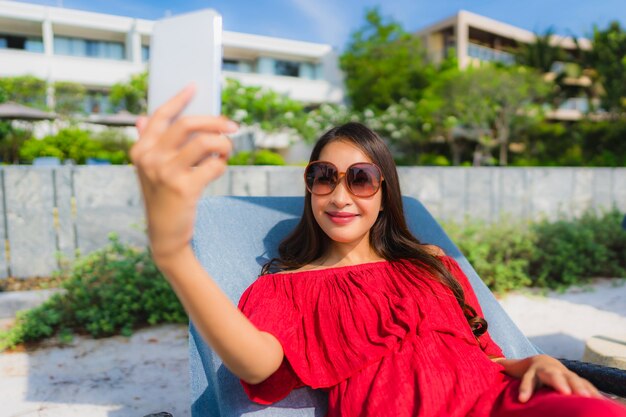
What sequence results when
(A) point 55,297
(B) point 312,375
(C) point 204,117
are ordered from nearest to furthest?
(C) point 204,117 → (B) point 312,375 → (A) point 55,297

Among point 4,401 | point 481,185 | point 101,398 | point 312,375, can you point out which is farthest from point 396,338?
point 481,185

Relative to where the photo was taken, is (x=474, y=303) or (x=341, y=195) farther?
(x=474, y=303)

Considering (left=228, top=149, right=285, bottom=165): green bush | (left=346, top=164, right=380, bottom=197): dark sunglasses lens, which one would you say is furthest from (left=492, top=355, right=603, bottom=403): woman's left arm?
(left=228, top=149, right=285, bottom=165): green bush

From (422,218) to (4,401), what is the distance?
2552mm

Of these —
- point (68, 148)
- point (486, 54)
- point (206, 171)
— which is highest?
point (486, 54)

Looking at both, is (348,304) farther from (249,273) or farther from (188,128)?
(188,128)

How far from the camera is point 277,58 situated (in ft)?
104

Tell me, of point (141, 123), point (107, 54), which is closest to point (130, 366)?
point (141, 123)

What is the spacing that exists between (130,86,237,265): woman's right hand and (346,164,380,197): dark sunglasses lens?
0.92 m

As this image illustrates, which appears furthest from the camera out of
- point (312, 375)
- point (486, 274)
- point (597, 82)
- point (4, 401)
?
point (597, 82)

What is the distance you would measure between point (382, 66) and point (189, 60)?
28.1m

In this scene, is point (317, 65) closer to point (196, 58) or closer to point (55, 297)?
point (55, 297)

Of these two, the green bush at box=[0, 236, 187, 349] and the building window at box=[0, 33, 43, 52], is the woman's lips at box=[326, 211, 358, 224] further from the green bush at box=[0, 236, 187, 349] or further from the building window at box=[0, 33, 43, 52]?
the building window at box=[0, 33, 43, 52]

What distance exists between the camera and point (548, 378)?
4.33 ft
